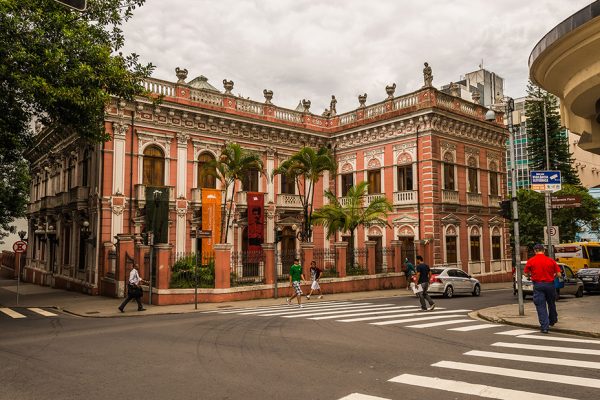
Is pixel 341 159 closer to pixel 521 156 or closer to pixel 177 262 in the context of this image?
pixel 177 262

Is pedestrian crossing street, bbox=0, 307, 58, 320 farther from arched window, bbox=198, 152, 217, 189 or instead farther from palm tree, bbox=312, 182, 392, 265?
palm tree, bbox=312, 182, 392, 265

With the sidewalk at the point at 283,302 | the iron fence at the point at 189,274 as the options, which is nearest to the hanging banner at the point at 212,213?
the iron fence at the point at 189,274

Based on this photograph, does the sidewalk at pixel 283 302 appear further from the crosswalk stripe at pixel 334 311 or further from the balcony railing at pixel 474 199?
the balcony railing at pixel 474 199

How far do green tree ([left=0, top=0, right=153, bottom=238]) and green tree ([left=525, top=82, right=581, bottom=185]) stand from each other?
37.9 meters

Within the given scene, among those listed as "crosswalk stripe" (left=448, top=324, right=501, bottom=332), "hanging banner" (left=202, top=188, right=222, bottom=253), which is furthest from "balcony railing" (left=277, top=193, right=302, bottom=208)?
"crosswalk stripe" (left=448, top=324, right=501, bottom=332)

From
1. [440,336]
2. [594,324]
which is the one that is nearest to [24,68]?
[440,336]

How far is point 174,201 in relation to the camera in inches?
1015

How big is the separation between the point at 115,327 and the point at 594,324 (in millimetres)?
12479

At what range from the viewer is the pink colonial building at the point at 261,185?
941 inches

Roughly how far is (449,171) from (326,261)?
10.6 metres

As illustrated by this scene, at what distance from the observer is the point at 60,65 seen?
15.5 meters

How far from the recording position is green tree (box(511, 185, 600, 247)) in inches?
1509

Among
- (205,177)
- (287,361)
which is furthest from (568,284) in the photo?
(205,177)

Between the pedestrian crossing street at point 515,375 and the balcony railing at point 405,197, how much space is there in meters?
19.4
